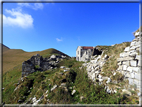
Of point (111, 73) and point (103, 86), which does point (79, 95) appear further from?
point (111, 73)

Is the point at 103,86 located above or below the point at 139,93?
below

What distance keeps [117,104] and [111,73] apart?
8.38 feet

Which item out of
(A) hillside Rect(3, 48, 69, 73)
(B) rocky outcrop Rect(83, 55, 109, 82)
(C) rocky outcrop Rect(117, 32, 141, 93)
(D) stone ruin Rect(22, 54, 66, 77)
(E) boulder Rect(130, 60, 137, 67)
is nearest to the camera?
(C) rocky outcrop Rect(117, 32, 141, 93)

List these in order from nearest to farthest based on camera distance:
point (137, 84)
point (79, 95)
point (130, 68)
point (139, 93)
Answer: point (139, 93)
point (137, 84)
point (130, 68)
point (79, 95)

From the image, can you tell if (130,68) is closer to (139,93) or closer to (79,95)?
(139,93)

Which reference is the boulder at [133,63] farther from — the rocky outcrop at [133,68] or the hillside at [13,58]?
the hillside at [13,58]

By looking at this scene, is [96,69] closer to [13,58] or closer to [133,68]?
Result: [133,68]

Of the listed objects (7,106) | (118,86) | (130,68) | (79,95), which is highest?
(130,68)

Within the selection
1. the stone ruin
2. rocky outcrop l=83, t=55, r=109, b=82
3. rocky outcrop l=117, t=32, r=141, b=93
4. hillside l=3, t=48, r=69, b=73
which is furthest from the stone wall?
hillside l=3, t=48, r=69, b=73

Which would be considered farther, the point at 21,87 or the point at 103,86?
the point at 21,87

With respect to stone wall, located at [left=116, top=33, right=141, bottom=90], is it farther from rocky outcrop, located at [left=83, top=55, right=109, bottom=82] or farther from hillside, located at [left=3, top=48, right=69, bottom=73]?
hillside, located at [left=3, top=48, right=69, bottom=73]

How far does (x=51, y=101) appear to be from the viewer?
21.0 feet

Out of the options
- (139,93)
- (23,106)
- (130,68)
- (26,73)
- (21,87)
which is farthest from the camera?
(26,73)

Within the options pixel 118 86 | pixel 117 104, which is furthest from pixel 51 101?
pixel 118 86
